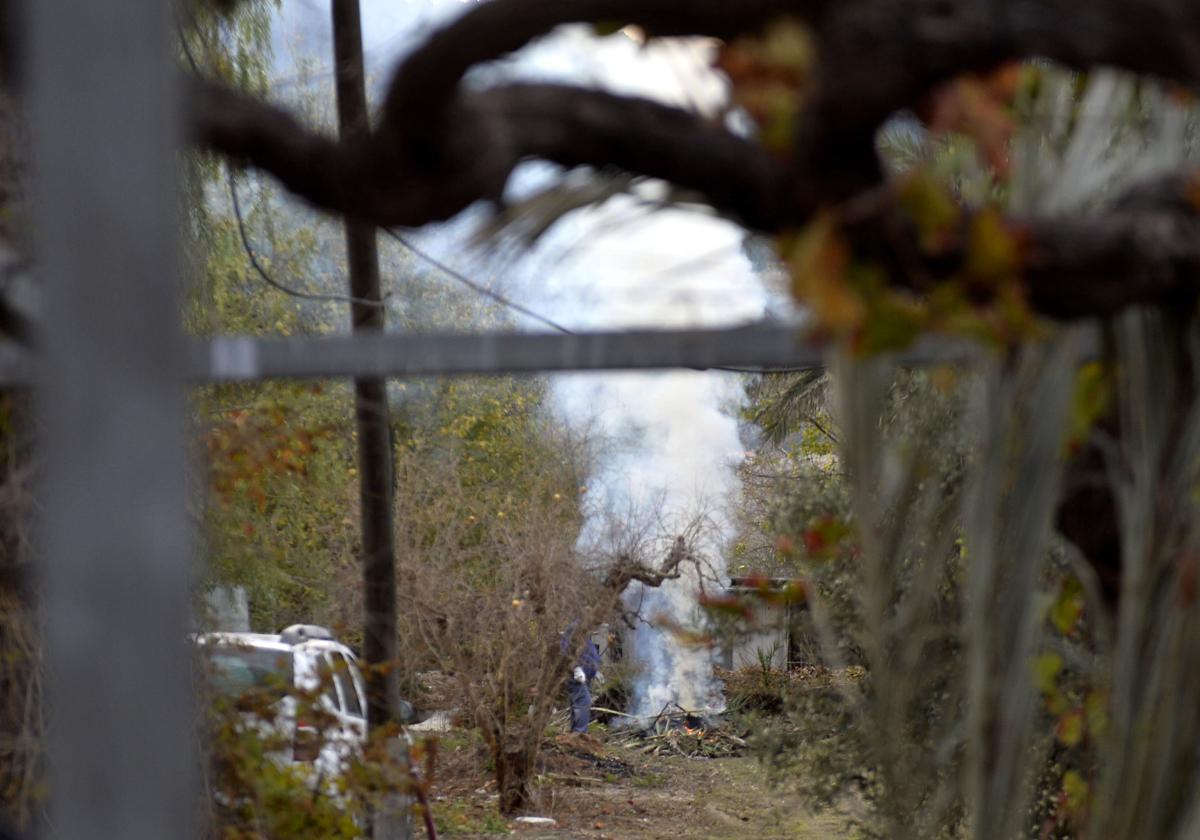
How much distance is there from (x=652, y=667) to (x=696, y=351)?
11.3 metres

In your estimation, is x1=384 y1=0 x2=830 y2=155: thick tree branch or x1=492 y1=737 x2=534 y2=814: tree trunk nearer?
x1=384 y1=0 x2=830 y2=155: thick tree branch

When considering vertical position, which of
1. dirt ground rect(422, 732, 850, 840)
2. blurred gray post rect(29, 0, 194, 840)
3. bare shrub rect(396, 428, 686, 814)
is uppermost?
blurred gray post rect(29, 0, 194, 840)

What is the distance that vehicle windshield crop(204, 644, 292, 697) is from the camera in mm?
4066

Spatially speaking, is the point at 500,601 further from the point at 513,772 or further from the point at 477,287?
the point at 477,287

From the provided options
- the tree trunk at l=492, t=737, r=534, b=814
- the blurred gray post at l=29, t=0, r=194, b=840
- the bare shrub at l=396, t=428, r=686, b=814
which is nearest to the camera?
the blurred gray post at l=29, t=0, r=194, b=840

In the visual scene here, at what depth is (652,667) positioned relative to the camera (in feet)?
40.3

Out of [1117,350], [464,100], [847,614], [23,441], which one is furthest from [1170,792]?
[847,614]

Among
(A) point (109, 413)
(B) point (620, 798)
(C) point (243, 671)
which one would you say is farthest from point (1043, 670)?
(B) point (620, 798)

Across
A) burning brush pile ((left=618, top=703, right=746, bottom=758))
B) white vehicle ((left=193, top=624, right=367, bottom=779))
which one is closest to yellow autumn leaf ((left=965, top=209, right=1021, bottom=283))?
white vehicle ((left=193, top=624, right=367, bottom=779))

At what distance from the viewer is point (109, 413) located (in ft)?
3.23

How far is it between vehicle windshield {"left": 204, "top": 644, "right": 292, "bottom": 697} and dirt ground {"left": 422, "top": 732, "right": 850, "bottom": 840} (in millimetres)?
4986

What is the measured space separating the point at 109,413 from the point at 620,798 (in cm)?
1025

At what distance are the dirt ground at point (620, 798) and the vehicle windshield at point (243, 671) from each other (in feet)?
16.4

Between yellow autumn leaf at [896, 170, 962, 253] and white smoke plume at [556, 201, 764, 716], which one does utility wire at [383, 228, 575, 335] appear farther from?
white smoke plume at [556, 201, 764, 716]
